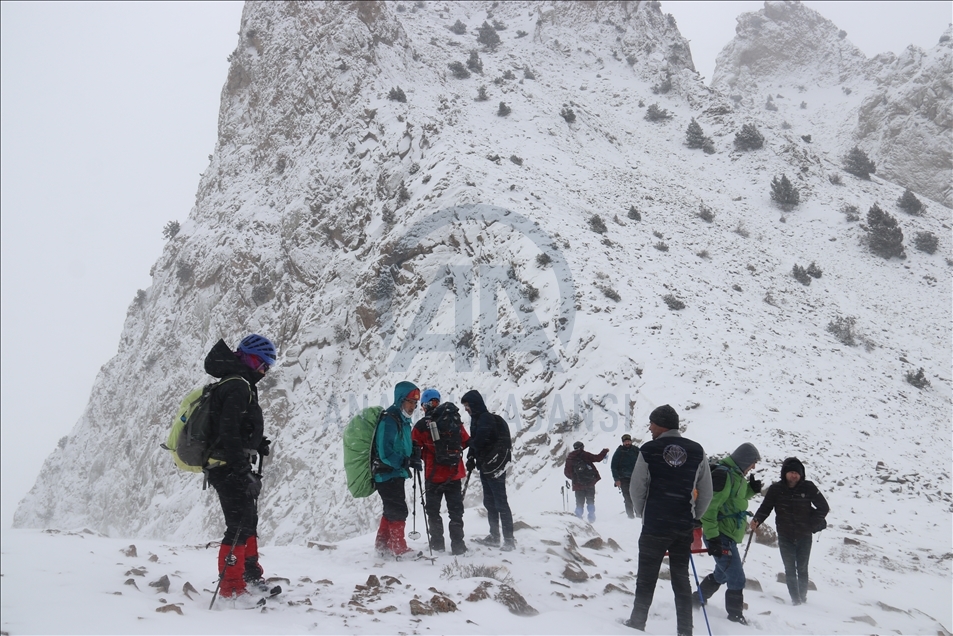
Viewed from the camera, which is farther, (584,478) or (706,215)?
(706,215)

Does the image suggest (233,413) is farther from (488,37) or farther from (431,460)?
(488,37)

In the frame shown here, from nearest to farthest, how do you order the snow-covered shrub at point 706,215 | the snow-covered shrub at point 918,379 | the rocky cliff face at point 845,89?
the snow-covered shrub at point 918,379 → the snow-covered shrub at point 706,215 → the rocky cliff face at point 845,89

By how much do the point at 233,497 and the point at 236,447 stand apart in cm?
52

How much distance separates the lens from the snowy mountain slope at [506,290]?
14.3 m

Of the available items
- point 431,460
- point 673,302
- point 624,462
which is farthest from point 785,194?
point 431,460

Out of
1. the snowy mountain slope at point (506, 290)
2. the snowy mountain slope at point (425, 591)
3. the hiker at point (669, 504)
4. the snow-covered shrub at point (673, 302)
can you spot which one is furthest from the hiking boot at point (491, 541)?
the snow-covered shrub at point (673, 302)

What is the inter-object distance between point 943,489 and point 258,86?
131ft

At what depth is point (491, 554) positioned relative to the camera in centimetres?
697

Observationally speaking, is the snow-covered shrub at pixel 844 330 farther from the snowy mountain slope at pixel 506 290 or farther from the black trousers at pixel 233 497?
the black trousers at pixel 233 497

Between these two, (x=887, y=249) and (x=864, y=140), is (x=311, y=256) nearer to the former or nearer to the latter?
(x=887, y=249)

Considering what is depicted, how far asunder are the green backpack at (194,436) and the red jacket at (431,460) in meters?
2.72

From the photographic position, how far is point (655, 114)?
39.6 meters

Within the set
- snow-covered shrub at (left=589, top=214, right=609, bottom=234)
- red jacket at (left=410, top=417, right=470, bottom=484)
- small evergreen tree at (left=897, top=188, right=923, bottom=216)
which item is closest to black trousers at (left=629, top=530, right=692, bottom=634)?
red jacket at (left=410, top=417, right=470, bottom=484)

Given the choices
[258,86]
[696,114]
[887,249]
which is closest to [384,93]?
[258,86]
